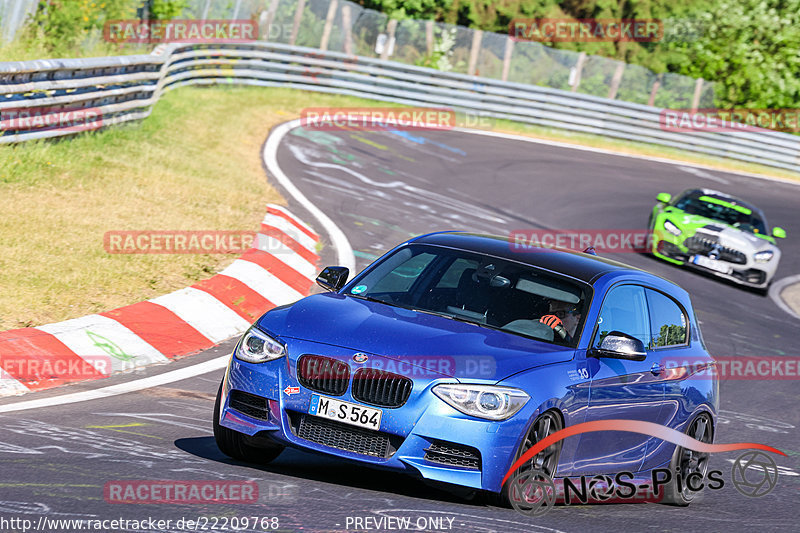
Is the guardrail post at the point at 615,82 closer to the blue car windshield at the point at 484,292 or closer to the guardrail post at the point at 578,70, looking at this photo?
the guardrail post at the point at 578,70

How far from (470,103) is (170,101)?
11098mm

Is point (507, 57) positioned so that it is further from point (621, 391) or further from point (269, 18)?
point (621, 391)

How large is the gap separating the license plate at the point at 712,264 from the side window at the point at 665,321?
1105cm

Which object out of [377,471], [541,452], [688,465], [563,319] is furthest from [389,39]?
[541,452]

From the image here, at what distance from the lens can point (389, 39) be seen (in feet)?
113

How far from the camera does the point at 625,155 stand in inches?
1242

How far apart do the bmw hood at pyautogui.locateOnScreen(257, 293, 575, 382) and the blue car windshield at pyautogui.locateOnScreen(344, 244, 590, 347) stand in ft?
0.74

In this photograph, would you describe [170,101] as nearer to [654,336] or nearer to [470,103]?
[470,103]

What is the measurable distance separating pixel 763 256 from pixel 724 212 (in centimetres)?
152

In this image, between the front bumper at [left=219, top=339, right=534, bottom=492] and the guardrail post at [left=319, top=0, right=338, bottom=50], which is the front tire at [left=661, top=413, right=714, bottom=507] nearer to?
the front bumper at [left=219, top=339, right=534, bottom=492]

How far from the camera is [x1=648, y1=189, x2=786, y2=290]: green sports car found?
19.0 metres

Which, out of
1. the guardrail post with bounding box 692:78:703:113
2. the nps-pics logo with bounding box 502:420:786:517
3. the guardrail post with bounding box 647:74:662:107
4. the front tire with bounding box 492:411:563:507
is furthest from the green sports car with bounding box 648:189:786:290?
the guardrail post with bounding box 692:78:703:113

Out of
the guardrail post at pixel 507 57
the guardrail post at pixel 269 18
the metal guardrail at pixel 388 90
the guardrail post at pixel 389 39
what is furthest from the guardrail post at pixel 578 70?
the guardrail post at pixel 269 18

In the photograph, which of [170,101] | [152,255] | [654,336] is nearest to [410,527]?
[654,336]
